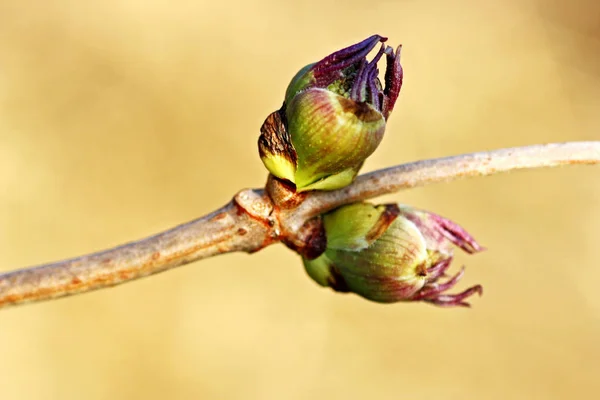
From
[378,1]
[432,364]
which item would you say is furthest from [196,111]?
[432,364]

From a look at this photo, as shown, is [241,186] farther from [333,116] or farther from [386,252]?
[333,116]

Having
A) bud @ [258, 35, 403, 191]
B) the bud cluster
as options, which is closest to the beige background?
the bud cluster

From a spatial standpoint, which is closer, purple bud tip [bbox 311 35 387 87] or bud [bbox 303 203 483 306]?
purple bud tip [bbox 311 35 387 87]

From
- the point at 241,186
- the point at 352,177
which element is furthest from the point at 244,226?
the point at 241,186

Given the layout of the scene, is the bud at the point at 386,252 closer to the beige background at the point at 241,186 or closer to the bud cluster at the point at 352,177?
the bud cluster at the point at 352,177

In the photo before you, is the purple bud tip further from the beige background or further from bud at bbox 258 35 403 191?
the beige background

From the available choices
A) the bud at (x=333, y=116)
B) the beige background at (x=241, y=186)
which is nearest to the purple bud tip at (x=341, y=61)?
the bud at (x=333, y=116)
